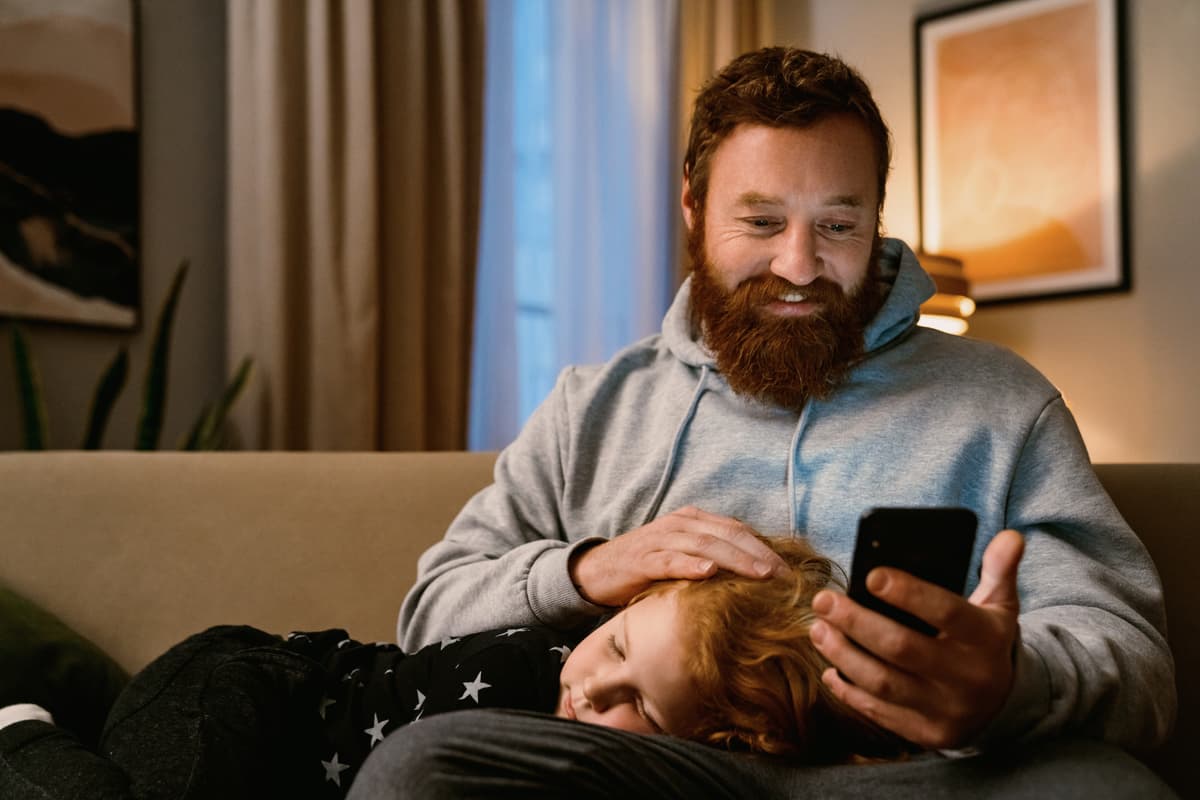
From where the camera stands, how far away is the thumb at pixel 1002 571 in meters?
0.88

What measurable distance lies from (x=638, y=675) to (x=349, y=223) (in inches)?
88.7

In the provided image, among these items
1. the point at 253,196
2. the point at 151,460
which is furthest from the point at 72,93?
the point at 151,460

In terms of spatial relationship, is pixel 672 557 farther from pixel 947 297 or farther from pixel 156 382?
pixel 947 297

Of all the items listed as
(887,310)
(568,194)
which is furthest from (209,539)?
A: (568,194)

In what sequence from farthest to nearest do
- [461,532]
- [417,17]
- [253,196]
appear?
[417,17], [253,196], [461,532]

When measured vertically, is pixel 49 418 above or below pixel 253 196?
below

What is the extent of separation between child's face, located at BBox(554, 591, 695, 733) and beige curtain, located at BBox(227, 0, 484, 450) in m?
1.96

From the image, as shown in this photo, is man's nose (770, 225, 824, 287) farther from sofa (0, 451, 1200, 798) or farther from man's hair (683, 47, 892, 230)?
sofa (0, 451, 1200, 798)

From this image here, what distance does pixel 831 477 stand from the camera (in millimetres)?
1452

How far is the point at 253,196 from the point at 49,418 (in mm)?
808

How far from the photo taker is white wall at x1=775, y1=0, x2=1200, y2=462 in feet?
11.5

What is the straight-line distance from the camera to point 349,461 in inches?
74.8


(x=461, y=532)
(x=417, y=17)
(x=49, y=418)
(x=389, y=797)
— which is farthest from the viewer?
(x=417, y=17)

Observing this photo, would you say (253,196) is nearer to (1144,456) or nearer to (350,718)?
(350,718)
